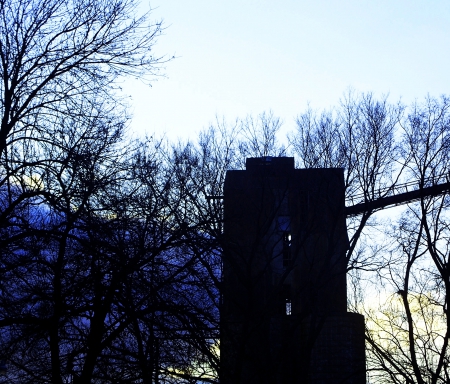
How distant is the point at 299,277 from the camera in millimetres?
35031

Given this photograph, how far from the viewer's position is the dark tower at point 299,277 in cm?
2838

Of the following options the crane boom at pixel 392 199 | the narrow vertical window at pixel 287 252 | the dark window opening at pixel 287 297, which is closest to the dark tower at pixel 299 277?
the narrow vertical window at pixel 287 252

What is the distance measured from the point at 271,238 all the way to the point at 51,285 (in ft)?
76.0

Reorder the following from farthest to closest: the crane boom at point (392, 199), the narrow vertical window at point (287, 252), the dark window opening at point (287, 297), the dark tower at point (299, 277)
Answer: the dark window opening at point (287, 297)
the narrow vertical window at point (287, 252)
the crane boom at point (392, 199)
the dark tower at point (299, 277)

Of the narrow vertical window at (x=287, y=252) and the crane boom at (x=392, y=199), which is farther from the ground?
the crane boom at (x=392, y=199)

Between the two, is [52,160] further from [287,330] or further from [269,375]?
[287,330]

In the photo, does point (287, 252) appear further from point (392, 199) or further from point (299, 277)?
point (392, 199)

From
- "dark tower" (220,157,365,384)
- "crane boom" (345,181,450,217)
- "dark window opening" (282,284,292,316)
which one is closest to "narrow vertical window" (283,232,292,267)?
"dark tower" (220,157,365,384)

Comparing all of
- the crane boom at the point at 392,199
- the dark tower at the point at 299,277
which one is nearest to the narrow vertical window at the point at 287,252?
the dark tower at the point at 299,277

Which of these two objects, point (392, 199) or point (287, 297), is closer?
point (392, 199)

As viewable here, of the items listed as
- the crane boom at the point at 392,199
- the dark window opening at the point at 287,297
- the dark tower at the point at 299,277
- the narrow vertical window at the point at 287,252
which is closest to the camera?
the dark tower at the point at 299,277

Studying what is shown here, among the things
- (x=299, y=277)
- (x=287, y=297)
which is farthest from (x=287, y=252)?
(x=287, y=297)

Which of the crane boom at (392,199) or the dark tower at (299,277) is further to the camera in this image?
the crane boom at (392,199)

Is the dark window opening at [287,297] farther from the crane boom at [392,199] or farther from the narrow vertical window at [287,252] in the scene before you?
the crane boom at [392,199]
